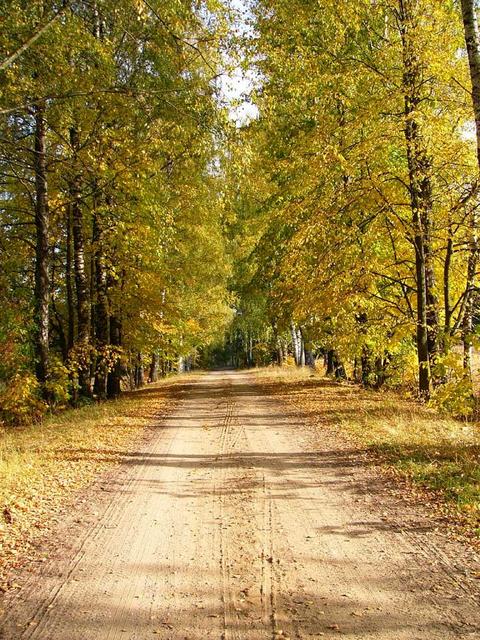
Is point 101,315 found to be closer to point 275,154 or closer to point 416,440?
point 275,154

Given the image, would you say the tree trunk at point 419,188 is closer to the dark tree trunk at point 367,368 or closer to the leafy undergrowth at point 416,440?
the leafy undergrowth at point 416,440

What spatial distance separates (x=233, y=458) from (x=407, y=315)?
814 centimetres

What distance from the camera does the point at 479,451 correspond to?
7445 mm

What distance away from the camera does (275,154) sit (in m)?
15.7

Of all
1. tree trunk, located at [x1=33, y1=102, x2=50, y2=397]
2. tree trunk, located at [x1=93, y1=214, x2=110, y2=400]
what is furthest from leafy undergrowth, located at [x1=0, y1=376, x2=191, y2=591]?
tree trunk, located at [x1=93, y1=214, x2=110, y2=400]

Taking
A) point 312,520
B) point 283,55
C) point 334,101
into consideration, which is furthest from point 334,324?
point 312,520

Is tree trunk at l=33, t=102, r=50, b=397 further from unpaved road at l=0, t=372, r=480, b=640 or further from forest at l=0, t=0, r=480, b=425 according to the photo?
unpaved road at l=0, t=372, r=480, b=640

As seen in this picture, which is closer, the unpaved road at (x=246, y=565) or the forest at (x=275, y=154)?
the unpaved road at (x=246, y=565)

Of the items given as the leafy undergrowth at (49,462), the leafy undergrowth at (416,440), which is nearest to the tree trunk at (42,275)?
the leafy undergrowth at (49,462)

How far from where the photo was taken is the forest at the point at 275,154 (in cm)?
905

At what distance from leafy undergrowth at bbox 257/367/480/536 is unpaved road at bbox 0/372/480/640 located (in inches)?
23.7

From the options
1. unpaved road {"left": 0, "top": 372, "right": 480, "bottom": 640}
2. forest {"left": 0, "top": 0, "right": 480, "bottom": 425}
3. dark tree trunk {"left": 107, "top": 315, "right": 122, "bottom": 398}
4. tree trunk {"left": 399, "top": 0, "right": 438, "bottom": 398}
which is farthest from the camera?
dark tree trunk {"left": 107, "top": 315, "right": 122, "bottom": 398}

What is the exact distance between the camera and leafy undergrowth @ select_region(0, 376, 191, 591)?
17.2 ft

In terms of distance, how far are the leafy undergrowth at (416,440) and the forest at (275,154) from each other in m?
0.67
